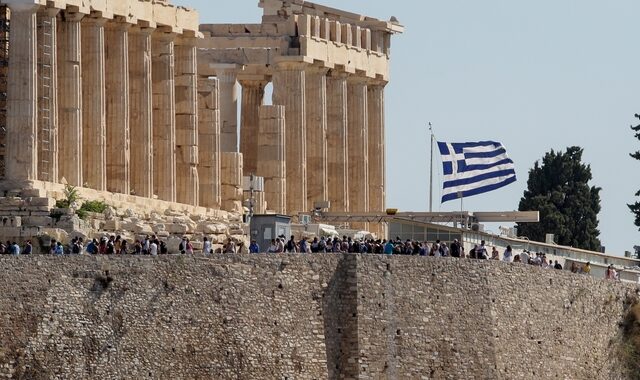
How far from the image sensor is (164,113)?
444ft

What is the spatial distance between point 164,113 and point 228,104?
1217 cm

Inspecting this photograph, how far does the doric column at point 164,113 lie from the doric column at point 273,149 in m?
9.11

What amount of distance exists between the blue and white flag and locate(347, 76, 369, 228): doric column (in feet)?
54.6

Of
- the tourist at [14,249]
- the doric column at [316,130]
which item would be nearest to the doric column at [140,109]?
the doric column at [316,130]

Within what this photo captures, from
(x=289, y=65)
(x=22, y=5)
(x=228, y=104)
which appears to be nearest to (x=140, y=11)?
(x=22, y=5)

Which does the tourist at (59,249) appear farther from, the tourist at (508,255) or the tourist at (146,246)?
the tourist at (508,255)

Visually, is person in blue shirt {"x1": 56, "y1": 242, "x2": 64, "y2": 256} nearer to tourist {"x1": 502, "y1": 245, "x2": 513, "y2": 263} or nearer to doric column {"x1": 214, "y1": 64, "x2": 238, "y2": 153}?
tourist {"x1": 502, "y1": 245, "x2": 513, "y2": 263}

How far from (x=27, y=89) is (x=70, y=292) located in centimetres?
1901

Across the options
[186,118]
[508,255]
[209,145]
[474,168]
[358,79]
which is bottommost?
[508,255]

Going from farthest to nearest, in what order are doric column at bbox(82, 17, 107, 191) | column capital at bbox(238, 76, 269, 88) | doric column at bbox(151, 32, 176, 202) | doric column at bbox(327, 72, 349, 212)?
column capital at bbox(238, 76, 269, 88)
doric column at bbox(327, 72, 349, 212)
doric column at bbox(151, 32, 176, 202)
doric column at bbox(82, 17, 107, 191)

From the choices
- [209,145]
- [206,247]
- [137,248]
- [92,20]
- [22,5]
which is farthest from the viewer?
[209,145]

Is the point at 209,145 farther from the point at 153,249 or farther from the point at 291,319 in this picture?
the point at 291,319

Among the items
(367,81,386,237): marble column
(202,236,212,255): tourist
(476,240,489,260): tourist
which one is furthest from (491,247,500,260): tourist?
(367,81,386,237): marble column

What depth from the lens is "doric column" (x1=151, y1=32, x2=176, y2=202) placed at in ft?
442
